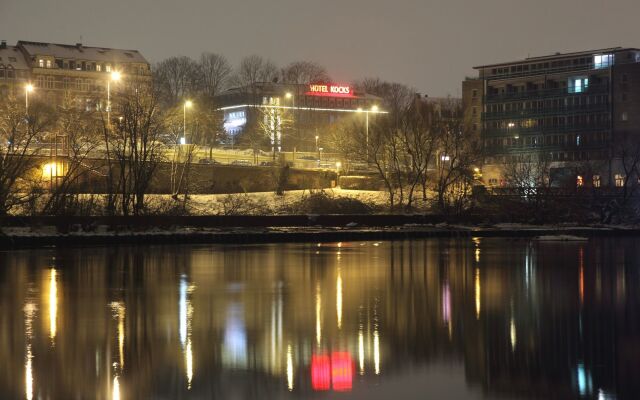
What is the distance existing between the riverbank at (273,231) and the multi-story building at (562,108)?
5404 cm

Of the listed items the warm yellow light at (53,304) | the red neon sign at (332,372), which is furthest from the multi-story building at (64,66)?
the red neon sign at (332,372)

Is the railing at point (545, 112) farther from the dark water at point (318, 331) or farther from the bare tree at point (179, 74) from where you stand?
the dark water at point (318, 331)

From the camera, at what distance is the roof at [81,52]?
6505 inches

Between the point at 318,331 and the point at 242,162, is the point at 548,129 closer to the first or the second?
the point at 242,162

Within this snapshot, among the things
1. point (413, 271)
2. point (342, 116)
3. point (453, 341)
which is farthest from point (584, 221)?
point (342, 116)

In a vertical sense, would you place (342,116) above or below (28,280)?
above

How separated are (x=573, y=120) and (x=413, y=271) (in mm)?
112062

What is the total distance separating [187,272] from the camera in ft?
125

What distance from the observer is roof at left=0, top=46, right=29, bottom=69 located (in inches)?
6294

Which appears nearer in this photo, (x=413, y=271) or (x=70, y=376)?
(x=70, y=376)

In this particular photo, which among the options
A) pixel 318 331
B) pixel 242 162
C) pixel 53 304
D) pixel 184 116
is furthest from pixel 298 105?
pixel 318 331

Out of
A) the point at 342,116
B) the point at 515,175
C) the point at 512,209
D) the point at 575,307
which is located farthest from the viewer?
the point at 342,116

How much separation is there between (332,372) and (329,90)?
16614 cm

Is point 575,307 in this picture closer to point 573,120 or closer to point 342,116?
point 573,120
